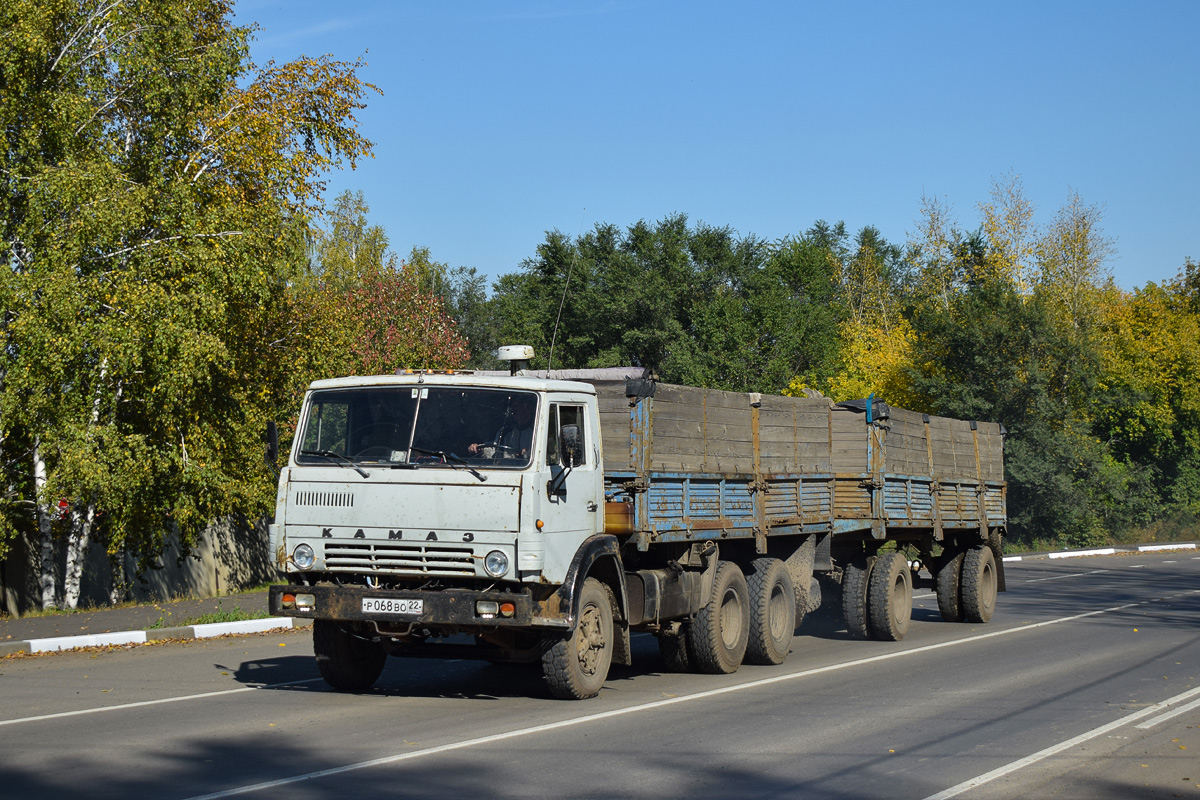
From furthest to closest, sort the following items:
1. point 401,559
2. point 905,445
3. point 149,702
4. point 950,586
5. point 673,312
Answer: point 673,312, point 950,586, point 905,445, point 149,702, point 401,559

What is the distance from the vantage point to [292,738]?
303 inches

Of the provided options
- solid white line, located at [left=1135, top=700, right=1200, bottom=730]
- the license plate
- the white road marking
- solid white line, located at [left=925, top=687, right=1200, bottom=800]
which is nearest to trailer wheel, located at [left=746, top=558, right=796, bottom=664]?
solid white line, located at [left=925, top=687, right=1200, bottom=800]

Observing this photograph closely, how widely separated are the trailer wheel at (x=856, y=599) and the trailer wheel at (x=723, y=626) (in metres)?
3.18

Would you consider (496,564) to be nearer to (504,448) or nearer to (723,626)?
(504,448)

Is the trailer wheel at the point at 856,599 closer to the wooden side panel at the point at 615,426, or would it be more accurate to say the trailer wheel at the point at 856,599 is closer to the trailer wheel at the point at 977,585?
the trailer wheel at the point at 977,585

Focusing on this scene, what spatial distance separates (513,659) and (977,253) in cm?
5011

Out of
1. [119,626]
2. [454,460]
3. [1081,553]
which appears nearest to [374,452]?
[454,460]

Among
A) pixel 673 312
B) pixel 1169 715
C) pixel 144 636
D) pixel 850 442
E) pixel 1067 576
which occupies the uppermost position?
pixel 673 312

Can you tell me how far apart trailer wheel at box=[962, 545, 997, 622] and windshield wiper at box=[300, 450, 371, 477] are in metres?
11.3

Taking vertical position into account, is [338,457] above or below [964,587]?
above

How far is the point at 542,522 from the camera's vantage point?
28.2 ft

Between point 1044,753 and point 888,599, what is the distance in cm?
720

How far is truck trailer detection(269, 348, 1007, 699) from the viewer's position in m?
8.64

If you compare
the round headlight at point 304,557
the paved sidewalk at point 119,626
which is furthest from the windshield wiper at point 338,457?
the paved sidewalk at point 119,626
